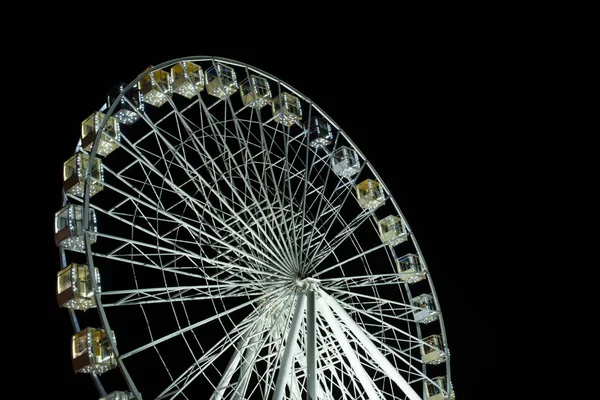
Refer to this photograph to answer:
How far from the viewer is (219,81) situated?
55.0 ft

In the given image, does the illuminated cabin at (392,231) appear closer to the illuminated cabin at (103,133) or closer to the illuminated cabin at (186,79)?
the illuminated cabin at (186,79)

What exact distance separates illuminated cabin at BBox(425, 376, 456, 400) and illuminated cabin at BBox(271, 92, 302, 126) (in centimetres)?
624

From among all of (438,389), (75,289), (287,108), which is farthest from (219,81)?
(438,389)

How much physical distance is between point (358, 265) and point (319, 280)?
10237 mm

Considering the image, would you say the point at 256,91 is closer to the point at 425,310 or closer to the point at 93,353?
the point at 425,310

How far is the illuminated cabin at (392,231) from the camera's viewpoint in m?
18.4

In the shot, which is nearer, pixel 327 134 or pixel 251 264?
pixel 251 264

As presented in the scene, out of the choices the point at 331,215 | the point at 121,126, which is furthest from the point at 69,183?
the point at 331,215

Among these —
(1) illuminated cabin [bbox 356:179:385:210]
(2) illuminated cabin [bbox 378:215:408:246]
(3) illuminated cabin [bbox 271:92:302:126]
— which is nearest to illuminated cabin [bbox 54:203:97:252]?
(3) illuminated cabin [bbox 271:92:302:126]

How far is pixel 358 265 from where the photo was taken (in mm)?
24781

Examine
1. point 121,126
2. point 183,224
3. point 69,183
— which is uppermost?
point 121,126

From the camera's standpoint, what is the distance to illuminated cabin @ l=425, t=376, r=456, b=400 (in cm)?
1698

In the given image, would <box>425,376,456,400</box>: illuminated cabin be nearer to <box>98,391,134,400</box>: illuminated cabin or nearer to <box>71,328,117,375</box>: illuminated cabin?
<box>98,391,134,400</box>: illuminated cabin

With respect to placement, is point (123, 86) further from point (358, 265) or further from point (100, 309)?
point (358, 265)
